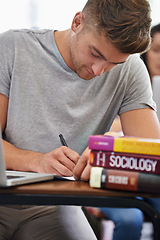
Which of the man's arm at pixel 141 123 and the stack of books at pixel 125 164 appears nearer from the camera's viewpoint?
the stack of books at pixel 125 164

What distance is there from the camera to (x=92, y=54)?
1.13m

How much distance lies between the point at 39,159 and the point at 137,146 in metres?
0.41

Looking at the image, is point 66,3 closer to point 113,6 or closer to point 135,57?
point 135,57

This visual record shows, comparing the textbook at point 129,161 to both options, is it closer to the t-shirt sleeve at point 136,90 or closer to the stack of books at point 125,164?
the stack of books at point 125,164

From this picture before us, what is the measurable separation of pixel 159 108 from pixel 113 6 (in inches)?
19.6

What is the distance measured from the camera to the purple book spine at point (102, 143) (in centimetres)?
67

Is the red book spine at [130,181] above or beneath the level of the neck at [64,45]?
beneath

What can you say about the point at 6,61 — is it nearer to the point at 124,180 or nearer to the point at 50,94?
the point at 50,94

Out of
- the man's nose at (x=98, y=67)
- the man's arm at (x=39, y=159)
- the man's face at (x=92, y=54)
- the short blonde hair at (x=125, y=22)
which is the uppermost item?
the short blonde hair at (x=125, y=22)

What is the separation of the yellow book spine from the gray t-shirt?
601 mm

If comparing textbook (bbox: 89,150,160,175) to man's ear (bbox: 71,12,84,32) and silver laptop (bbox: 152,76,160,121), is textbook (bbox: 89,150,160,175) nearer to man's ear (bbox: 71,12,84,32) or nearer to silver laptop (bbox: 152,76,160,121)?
man's ear (bbox: 71,12,84,32)

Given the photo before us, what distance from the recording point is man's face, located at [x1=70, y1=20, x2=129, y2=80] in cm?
109

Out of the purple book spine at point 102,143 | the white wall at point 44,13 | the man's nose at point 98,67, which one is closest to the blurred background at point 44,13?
the white wall at point 44,13

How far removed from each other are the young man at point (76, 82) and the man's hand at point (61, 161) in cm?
7
